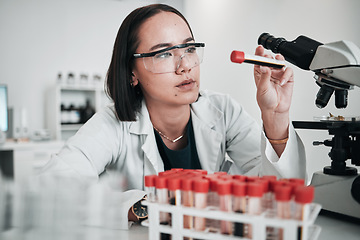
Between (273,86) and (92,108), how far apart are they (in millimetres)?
3145

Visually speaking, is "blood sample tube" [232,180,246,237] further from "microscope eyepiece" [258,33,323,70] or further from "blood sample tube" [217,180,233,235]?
"microscope eyepiece" [258,33,323,70]

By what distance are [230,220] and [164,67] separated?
722 mm

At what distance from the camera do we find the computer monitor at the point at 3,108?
3.35 m

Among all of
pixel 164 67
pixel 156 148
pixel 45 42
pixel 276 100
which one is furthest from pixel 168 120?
pixel 45 42

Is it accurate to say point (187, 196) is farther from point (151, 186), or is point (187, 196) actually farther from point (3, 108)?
point (3, 108)

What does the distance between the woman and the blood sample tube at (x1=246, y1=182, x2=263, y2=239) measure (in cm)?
48

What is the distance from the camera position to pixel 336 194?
86 centimetres

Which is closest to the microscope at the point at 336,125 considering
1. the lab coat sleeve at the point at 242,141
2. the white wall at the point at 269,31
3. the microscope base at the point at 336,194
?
the microscope base at the point at 336,194

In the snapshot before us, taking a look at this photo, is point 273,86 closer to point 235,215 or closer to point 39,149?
point 235,215

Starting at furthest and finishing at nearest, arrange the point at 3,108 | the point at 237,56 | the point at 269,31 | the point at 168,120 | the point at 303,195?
the point at 3,108 → the point at 269,31 → the point at 168,120 → the point at 237,56 → the point at 303,195

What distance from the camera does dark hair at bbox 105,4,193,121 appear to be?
3.88ft

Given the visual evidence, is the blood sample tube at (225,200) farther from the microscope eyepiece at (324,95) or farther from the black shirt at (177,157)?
the black shirt at (177,157)

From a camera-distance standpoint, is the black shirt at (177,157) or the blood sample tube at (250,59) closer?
the blood sample tube at (250,59)

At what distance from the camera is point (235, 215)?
0.48 meters
